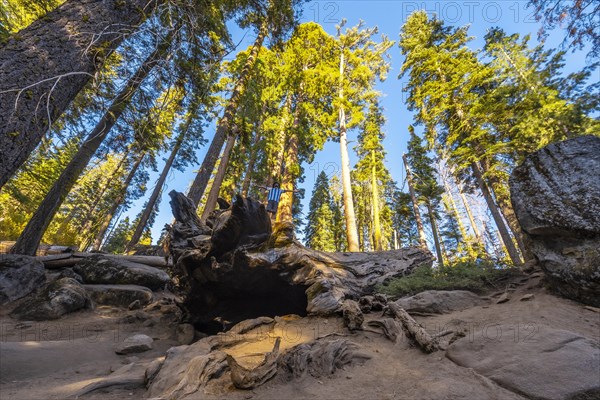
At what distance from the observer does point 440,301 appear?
5461mm

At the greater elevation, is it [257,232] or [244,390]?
[257,232]

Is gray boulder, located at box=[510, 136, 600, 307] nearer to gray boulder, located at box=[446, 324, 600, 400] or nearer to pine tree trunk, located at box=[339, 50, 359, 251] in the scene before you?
gray boulder, located at box=[446, 324, 600, 400]

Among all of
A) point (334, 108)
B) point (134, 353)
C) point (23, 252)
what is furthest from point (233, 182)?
point (134, 353)

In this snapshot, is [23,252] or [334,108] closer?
[23,252]

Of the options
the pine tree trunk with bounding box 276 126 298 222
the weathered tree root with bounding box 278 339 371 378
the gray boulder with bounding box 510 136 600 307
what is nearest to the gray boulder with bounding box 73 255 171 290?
the pine tree trunk with bounding box 276 126 298 222

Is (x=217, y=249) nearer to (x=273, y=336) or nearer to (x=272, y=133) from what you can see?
(x=273, y=336)

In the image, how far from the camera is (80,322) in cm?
677

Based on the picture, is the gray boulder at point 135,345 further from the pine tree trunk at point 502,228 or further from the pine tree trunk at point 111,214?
the pine tree trunk at point 111,214

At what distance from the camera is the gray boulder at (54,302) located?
22.2 ft

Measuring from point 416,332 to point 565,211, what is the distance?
390cm

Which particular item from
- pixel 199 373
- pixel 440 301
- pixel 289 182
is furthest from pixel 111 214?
pixel 440 301

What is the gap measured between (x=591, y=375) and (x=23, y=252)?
1497 cm

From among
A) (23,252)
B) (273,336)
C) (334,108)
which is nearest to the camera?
(273,336)

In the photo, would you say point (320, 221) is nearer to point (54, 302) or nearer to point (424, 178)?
point (424, 178)
